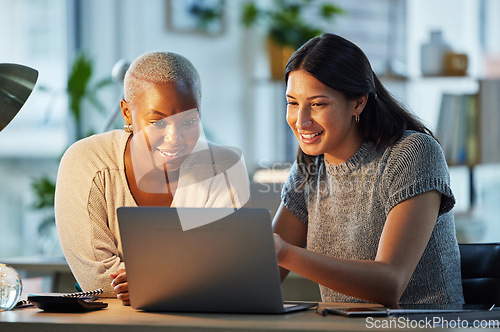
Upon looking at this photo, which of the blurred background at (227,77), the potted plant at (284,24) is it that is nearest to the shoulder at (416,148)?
the blurred background at (227,77)

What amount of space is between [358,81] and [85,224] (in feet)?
2.39

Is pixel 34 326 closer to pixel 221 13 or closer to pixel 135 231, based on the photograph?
pixel 135 231

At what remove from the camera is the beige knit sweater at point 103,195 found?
65.0 inches

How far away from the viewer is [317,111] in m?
1.64

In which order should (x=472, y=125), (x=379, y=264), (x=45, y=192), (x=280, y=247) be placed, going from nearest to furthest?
1. (x=280, y=247)
2. (x=379, y=264)
3. (x=45, y=192)
4. (x=472, y=125)

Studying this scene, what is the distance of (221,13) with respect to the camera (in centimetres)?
401

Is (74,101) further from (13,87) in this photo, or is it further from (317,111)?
(317,111)

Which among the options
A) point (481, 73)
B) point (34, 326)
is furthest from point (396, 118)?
point (481, 73)

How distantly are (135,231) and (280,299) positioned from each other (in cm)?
29

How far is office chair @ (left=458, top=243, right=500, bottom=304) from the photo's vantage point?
1633 millimetres

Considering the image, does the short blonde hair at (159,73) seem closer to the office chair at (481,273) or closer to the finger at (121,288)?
the finger at (121,288)

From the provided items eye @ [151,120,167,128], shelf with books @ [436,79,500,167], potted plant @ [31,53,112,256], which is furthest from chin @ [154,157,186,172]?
shelf with books @ [436,79,500,167]

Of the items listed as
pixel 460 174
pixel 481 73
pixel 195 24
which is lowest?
pixel 460 174

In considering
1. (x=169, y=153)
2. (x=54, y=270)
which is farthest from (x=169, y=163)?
A: (x=54, y=270)
